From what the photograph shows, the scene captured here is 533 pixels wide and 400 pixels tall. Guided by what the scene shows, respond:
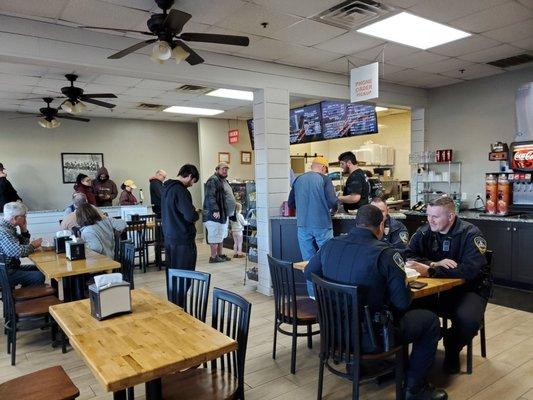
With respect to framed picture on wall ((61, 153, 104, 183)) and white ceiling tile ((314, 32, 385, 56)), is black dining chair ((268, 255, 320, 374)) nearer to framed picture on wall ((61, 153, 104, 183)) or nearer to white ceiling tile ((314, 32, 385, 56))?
white ceiling tile ((314, 32, 385, 56))

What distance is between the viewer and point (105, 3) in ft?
10.9

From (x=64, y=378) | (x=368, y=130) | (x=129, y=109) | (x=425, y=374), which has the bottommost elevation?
(x=425, y=374)

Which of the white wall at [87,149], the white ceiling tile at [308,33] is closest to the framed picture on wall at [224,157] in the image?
the white wall at [87,149]

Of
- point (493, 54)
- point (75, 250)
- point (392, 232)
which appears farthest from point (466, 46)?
point (75, 250)

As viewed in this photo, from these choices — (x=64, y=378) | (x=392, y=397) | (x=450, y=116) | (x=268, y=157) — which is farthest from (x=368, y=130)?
(x=64, y=378)

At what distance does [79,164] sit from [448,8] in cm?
788

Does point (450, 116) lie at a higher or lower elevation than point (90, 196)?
higher

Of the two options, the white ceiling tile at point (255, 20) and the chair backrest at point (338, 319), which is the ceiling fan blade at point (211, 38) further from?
the chair backrest at point (338, 319)

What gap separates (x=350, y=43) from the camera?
4516mm

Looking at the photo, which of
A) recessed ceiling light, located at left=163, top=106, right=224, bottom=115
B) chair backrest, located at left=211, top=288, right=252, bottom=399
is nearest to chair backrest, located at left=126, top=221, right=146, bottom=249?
recessed ceiling light, located at left=163, top=106, right=224, bottom=115

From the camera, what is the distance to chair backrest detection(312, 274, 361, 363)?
2.26 metres

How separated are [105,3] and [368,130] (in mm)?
4659

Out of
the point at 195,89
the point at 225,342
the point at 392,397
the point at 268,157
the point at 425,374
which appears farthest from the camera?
the point at 195,89

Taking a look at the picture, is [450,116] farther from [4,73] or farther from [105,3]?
[4,73]
